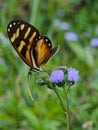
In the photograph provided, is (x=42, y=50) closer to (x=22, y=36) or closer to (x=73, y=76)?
(x=22, y=36)

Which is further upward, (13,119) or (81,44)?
(81,44)

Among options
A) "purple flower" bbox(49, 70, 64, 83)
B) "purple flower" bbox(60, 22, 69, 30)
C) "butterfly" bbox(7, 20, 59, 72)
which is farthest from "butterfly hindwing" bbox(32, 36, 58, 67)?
"purple flower" bbox(60, 22, 69, 30)

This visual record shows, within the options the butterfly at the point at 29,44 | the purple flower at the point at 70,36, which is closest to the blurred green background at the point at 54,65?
the purple flower at the point at 70,36

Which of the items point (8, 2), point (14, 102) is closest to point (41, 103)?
point (14, 102)

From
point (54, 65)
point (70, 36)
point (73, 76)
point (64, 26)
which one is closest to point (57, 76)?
point (73, 76)

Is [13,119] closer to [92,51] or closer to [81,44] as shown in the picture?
[92,51]

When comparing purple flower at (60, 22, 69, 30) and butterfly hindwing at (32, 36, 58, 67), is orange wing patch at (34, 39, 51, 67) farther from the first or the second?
purple flower at (60, 22, 69, 30)
